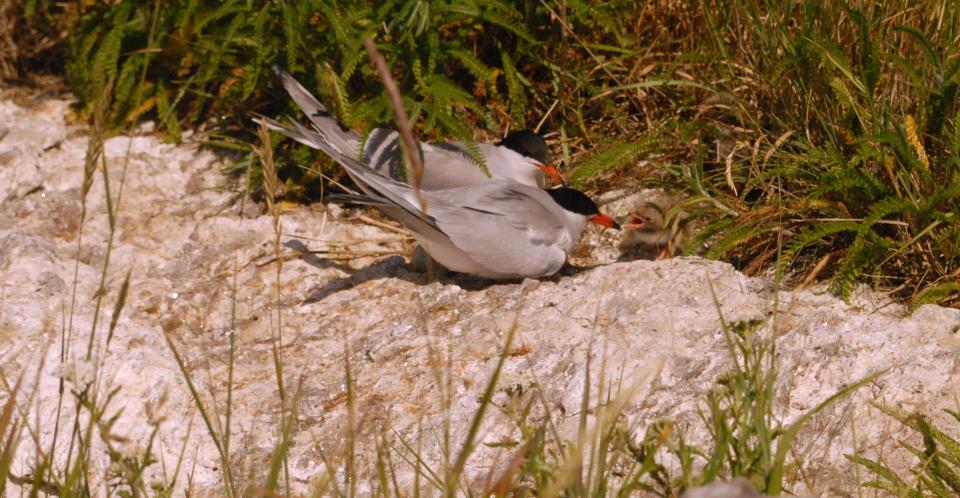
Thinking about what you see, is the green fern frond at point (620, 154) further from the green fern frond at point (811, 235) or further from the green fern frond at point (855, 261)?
the green fern frond at point (855, 261)

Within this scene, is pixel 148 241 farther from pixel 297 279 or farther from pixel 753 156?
pixel 753 156

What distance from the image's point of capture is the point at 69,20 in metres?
4.14

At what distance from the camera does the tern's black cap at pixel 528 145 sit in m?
3.70

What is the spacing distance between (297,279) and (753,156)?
1421mm

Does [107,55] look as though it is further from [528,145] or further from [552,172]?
[552,172]

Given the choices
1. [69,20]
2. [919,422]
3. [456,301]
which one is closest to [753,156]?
[456,301]

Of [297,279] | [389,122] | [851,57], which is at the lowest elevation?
[297,279]

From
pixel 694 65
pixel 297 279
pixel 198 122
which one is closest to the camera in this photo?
pixel 297 279

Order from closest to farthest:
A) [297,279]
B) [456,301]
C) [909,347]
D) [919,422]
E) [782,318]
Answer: [919,422] → [909,347] → [782,318] → [456,301] → [297,279]

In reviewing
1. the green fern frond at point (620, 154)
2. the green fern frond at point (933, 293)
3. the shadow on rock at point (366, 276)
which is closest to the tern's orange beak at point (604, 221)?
the green fern frond at point (620, 154)

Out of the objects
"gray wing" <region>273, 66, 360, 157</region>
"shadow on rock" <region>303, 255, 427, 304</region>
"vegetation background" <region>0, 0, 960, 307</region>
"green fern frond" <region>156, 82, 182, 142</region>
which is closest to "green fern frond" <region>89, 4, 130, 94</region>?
"vegetation background" <region>0, 0, 960, 307</region>

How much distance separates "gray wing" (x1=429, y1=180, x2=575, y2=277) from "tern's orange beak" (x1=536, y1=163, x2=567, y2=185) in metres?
0.39

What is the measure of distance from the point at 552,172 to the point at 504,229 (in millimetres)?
652

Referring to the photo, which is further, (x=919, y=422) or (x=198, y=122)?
(x=198, y=122)
